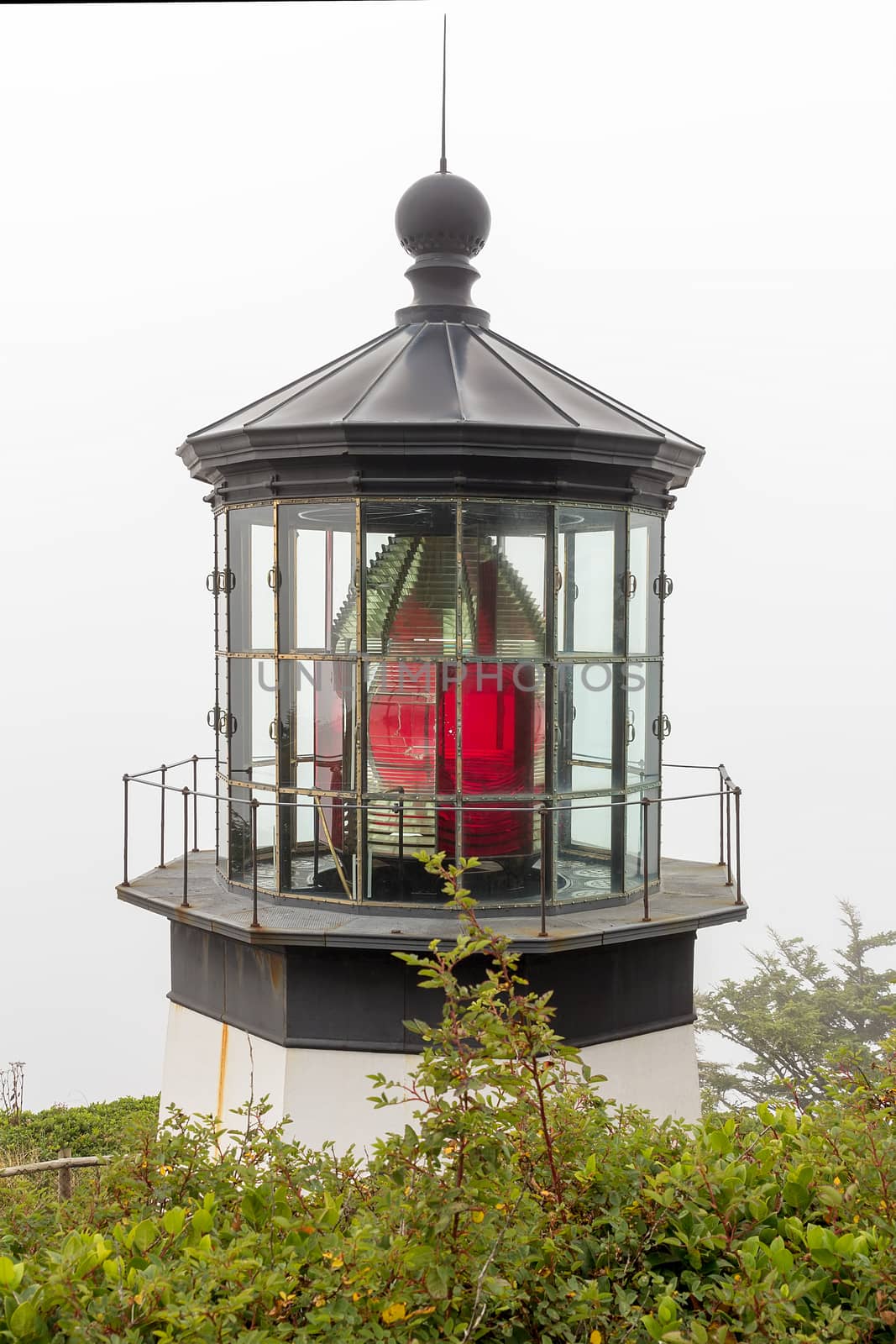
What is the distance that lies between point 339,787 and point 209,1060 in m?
1.74

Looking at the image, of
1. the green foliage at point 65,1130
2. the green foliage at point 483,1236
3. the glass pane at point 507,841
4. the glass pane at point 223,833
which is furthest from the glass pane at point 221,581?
the green foliage at point 65,1130

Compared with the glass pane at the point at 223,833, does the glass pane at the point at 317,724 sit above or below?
above

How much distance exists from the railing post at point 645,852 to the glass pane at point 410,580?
54.5 inches

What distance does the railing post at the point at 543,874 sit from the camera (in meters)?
6.23

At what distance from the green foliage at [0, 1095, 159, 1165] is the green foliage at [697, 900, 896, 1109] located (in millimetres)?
9313

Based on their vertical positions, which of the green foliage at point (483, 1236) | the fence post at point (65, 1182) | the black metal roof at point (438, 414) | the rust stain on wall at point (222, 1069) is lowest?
the fence post at point (65, 1182)

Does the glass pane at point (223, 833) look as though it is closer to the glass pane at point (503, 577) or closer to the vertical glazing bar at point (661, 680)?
the glass pane at point (503, 577)

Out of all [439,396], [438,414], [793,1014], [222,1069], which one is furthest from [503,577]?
[793,1014]

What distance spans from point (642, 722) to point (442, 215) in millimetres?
3264

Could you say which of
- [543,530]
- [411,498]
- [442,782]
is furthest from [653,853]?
[411,498]

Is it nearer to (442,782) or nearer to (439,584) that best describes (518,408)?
(439,584)

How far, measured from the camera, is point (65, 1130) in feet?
43.7

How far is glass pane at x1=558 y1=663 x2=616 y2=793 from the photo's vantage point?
6922 millimetres

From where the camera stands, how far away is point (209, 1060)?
7.13 metres
